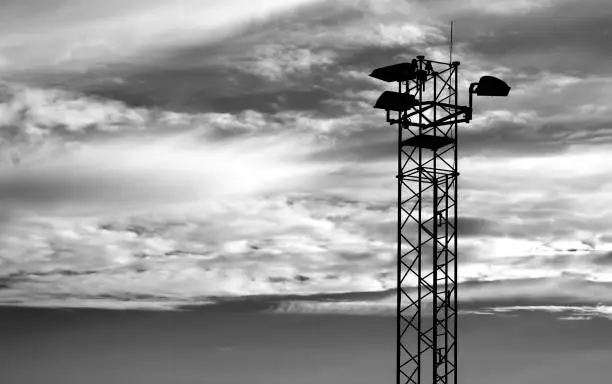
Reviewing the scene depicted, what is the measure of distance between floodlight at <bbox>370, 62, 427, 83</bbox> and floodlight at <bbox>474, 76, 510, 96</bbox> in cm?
249

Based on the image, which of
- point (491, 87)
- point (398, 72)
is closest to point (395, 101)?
point (398, 72)

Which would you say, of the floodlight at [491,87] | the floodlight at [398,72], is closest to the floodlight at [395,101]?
the floodlight at [398,72]

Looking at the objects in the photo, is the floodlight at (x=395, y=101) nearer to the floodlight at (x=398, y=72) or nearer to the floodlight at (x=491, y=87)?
the floodlight at (x=398, y=72)

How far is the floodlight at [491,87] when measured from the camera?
45.1 metres

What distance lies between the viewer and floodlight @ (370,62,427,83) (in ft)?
151

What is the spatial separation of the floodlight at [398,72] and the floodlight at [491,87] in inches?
98.0

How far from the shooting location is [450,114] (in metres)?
45.1

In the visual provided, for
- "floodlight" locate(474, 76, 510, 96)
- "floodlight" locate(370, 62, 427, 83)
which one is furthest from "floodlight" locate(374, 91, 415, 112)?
"floodlight" locate(474, 76, 510, 96)

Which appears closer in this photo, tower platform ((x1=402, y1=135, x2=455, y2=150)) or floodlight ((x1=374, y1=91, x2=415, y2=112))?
tower platform ((x1=402, y1=135, x2=455, y2=150))

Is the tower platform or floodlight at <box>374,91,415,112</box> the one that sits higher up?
floodlight at <box>374,91,415,112</box>

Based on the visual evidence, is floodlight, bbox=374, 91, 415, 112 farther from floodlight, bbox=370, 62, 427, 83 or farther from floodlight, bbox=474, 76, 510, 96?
floodlight, bbox=474, 76, 510, 96

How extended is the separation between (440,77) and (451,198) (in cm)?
531

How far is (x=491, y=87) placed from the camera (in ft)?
148

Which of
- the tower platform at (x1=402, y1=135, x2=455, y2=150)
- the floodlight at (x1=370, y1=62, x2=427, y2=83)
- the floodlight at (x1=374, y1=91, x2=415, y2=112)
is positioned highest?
the floodlight at (x1=370, y1=62, x2=427, y2=83)
